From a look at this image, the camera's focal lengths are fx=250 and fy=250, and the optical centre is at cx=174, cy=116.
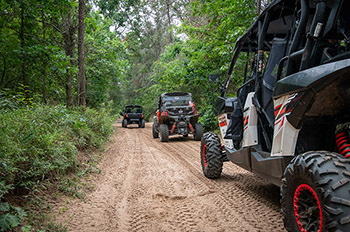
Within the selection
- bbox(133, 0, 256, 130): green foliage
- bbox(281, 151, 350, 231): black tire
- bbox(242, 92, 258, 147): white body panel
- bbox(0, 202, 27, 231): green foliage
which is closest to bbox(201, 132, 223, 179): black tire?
bbox(242, 92, 258, 147): white body panel

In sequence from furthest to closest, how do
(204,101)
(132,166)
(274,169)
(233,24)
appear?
(204,101) → (233,24) → (132,166) → (274,169)

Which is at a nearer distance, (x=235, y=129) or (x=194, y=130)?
(x=235, y=129)

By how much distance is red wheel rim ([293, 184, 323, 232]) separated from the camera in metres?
Answer: 1.77

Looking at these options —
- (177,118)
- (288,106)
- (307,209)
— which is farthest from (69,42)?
(307,209)

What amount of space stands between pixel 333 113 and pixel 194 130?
944cm

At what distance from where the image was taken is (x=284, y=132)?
2.26 m

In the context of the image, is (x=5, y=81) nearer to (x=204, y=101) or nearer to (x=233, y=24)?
(x=233, y=24)

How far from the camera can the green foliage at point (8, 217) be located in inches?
86.8

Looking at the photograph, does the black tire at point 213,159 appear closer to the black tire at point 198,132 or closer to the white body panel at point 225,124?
the white body panel at point 225,124

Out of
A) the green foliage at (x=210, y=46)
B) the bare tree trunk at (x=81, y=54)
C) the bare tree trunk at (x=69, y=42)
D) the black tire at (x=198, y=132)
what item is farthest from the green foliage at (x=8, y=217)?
the black tire at (x=198, y=132)

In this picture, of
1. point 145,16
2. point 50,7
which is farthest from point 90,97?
point 145,16

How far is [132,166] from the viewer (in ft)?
19.5

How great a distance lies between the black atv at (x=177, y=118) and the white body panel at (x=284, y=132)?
884 centimetres

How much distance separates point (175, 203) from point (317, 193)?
2.08 meters
